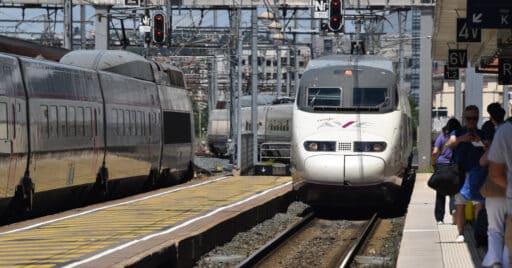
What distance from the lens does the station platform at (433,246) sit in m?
14.1

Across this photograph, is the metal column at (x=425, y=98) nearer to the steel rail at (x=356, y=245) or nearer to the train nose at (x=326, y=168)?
the steel rail at (x=356, y=245)

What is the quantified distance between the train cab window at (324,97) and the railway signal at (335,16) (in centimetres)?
608

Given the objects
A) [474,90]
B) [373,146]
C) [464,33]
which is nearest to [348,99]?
[373,146]

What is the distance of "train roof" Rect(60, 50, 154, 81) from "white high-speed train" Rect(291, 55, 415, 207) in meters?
5.17

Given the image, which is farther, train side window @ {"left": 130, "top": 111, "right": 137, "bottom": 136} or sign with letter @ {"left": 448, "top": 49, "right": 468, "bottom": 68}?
sign with letter @ {"left": 448, "top": 49, "right": 468, "bottom": 68}

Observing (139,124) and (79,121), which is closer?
(79,121)

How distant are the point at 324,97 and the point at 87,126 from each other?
491cm

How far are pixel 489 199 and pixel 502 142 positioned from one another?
148cm

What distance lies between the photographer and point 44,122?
2005 cm

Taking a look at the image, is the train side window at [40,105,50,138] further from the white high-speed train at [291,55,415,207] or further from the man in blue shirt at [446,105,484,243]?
the man in blue shirt at [446,105,484,243]

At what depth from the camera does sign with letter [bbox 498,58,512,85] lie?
25491 millimetres

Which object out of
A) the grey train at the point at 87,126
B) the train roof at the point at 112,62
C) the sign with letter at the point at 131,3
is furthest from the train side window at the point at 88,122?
the sign with letter at the point at 131,3

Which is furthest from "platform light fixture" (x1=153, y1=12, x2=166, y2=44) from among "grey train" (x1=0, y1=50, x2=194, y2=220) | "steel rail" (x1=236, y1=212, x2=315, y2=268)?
"steel rail" (x1=236, y1=212, x2=315, y2=268)

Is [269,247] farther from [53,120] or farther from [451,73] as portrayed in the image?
[451,73]
